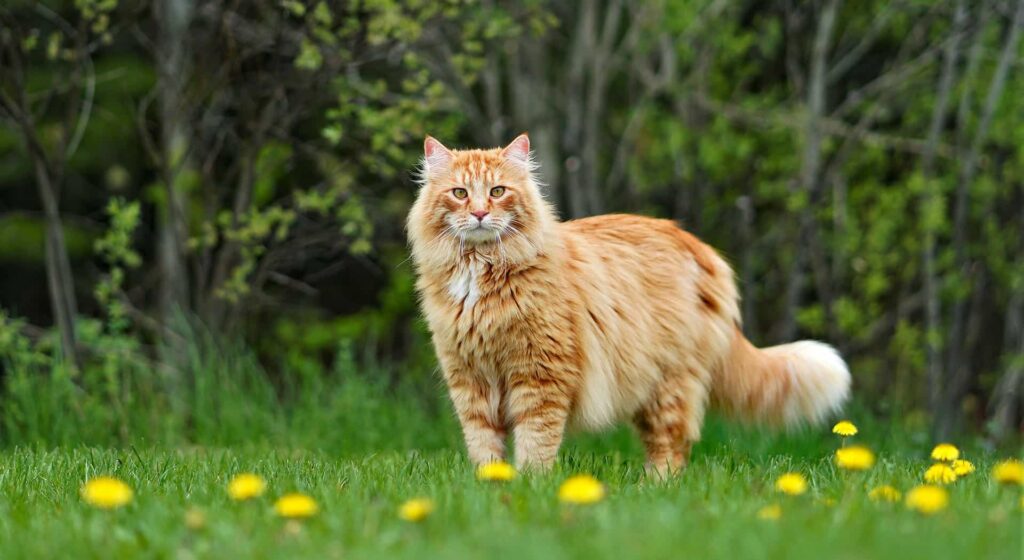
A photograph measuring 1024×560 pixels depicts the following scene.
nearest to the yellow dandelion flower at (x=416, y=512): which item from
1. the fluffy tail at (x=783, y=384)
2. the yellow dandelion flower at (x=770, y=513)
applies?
the yellow dandelion flower at (x=770, y=513)

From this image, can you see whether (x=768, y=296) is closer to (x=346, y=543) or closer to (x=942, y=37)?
(x=942, y=37)

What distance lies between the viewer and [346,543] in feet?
9.66

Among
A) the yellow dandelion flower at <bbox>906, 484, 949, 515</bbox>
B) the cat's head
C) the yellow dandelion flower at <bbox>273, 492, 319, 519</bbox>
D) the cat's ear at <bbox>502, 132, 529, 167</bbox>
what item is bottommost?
the yellow dandelion flower at <bbox>906, 484, 949, 515</bbox>

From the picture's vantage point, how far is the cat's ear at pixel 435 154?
5121mm

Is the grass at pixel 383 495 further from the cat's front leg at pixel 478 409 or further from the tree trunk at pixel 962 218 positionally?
the tree trunk at pixel 962 218

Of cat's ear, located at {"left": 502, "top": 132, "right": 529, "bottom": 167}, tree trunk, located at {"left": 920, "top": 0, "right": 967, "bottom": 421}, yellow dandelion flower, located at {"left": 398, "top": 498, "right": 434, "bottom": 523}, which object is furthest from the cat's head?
tree trunk, located at {"left": 920, "top": 0, "right": 967, "bottom": 421}

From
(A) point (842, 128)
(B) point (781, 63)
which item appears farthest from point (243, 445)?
(B) point (781, 63)

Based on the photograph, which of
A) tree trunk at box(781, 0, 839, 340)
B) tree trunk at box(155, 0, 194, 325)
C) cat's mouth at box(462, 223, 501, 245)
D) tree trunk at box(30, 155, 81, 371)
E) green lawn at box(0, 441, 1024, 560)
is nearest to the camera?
green lawn at box(0, 441, 1024, 560)

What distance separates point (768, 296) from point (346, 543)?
357 inches

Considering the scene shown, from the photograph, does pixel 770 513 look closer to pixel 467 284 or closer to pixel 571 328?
pixel 571 328

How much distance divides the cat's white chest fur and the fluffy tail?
134cm

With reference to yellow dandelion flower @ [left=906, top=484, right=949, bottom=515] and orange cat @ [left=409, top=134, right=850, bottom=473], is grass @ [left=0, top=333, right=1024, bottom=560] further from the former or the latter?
orange cat @ [left=409, top=134, right=850, bottom=473]

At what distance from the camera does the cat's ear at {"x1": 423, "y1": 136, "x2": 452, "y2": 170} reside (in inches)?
202

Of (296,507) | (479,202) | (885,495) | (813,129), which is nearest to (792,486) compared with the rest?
(885,495)
